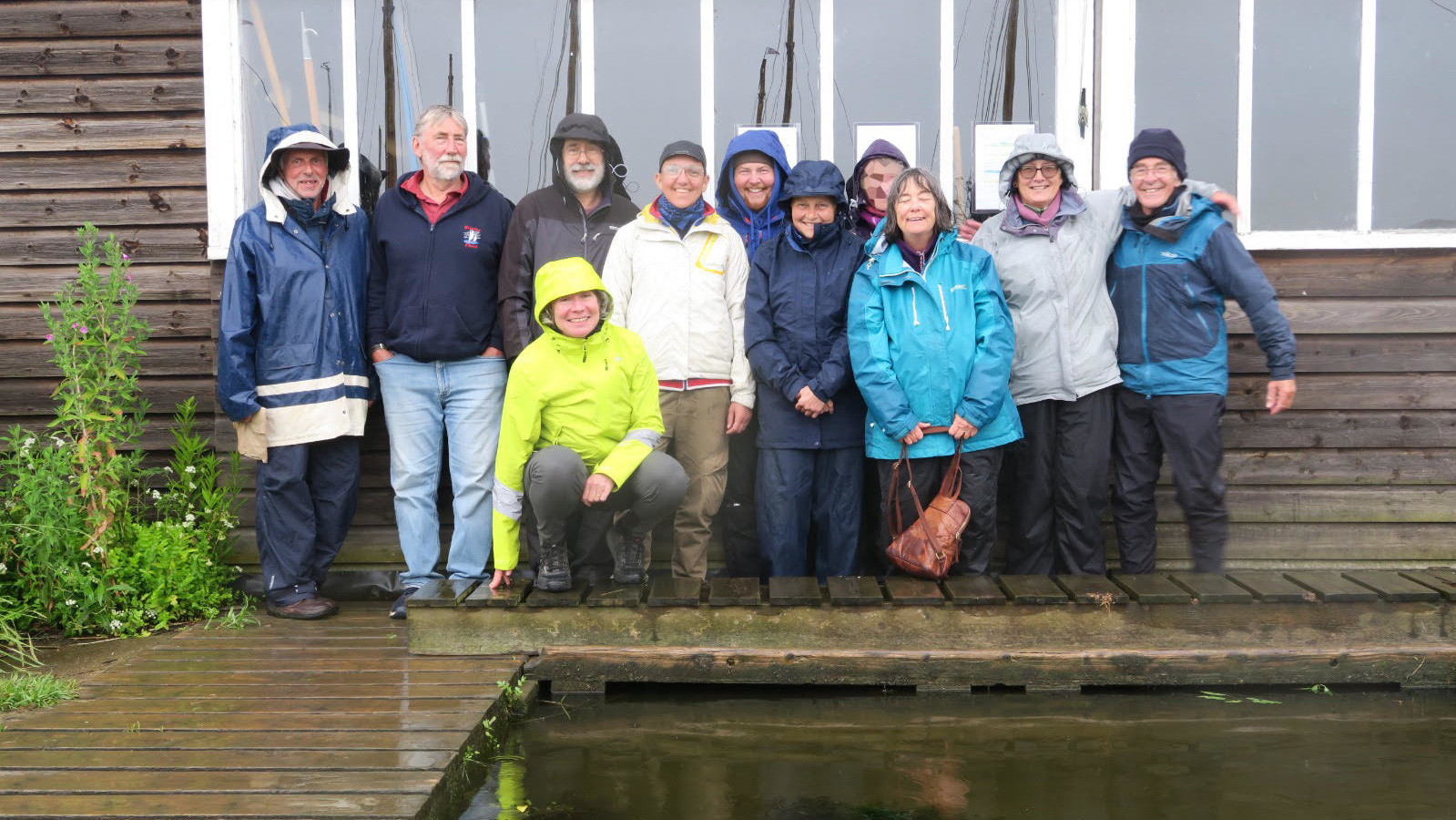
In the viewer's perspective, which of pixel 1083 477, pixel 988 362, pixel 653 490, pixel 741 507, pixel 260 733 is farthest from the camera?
pixel 741 507

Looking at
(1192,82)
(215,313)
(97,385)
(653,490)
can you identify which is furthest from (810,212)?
(97,385)

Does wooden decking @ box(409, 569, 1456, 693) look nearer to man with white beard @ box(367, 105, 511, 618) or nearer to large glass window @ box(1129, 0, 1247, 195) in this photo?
man with white beard @ box(367, 105, 511, 618)

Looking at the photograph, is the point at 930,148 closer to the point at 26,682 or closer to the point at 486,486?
the point at 486,486

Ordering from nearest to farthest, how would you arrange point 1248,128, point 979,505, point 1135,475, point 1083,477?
point 979,505, point 1083,477, point 1135,475, point 1248,128

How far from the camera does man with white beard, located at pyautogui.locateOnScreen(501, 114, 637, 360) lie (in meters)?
4.62

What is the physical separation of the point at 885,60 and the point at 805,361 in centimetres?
154

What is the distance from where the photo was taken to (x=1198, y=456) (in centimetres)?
448

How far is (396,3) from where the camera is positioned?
5.23 m

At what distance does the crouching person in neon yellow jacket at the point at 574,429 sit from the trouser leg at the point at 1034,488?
130 centimetres

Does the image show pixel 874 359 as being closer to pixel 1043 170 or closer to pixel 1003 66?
pixel 1043 170

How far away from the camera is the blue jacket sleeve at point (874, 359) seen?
4297 mm

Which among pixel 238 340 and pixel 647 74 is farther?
pixel 647 74

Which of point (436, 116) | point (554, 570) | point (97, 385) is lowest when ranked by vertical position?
point (554, 570)

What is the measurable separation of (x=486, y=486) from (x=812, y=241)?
1534mm
